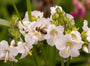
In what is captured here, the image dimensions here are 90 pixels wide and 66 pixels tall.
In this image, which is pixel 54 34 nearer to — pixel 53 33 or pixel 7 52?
pixel 53 33

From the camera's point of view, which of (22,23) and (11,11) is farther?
(11,11)

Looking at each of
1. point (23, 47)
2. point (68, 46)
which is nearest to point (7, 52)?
point (23, 47)

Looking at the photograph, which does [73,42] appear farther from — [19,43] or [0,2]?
[0,2]

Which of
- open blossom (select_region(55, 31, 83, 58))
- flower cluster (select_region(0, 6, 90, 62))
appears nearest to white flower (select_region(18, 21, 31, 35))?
flower cluster (select_region(0, 6, 90, 62))

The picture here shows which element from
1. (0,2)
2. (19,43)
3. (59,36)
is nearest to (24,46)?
(19,43)

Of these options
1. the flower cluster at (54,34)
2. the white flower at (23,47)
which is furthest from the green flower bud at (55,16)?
the white flower at (23,47)

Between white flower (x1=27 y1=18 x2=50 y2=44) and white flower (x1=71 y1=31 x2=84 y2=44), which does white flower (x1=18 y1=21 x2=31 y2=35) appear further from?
white flower (x1=71 y1=31 x2=84 y2=44)

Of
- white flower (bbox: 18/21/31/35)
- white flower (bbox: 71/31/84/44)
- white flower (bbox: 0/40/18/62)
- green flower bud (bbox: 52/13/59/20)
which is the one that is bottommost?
white flower (bbox: 0/40/18/62)

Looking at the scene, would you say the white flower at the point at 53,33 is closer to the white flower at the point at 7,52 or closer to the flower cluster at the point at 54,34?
the flower cluster at the point at 54,34
